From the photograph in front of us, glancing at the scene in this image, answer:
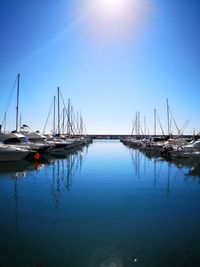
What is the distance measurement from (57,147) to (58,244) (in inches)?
1481

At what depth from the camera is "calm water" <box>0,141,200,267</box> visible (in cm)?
770

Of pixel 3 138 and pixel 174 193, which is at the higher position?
pixel 3 138

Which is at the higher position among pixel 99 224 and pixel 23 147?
pixel 23 147

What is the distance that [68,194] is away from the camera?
634 inches

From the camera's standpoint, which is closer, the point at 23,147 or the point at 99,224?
the point at 99,224

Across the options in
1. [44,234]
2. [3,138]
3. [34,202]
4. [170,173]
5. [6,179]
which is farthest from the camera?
[3,138]

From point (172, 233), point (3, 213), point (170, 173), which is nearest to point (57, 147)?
point (170, 173)

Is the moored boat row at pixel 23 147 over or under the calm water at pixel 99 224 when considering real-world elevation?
over

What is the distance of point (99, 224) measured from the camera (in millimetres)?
10547

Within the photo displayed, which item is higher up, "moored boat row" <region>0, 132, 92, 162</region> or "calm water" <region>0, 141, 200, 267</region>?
"moored boat row" <region>0, 132, 92, 162</region>

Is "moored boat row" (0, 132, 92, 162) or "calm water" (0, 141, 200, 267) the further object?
"moored boat row" (0, 132, 92, 162)

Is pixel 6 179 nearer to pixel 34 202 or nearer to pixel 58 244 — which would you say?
pixel 34 202

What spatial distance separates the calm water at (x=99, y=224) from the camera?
7.70 metres

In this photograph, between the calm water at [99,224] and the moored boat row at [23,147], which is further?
the moored boat row at [23,147]
